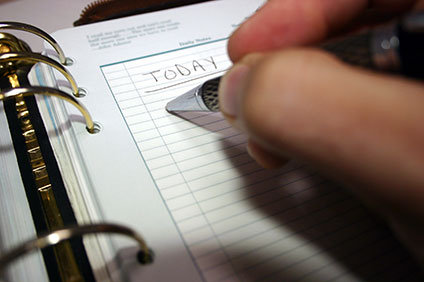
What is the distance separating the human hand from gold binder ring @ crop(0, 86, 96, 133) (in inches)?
8.1

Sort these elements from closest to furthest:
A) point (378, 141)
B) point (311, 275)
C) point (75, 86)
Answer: point (378, 141)
point (311, 275)
point (75, 86)

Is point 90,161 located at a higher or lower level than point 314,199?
higher

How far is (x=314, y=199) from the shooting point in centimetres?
41

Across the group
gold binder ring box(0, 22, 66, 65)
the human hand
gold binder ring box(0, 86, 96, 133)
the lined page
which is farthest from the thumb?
gold binder ring box(0, 22, 66, 65)

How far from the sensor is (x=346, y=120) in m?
0.26

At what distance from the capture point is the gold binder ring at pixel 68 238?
0.28 m

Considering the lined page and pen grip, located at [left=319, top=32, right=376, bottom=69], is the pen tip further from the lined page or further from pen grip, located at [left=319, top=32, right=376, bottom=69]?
pen grip, located at [left=319, top=32, right=376, bottom=69]

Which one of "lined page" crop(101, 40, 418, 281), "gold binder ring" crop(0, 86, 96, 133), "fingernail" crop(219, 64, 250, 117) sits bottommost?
"lined page" crop(101, 40, 418, 281)

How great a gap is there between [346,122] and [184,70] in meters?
0.32

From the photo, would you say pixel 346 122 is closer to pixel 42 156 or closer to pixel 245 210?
pixel 245 210

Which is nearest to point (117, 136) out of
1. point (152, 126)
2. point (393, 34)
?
point (152, 126)

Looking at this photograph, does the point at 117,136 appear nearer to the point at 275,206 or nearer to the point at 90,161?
the point at 90,161

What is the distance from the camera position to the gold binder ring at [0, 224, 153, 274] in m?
0.28

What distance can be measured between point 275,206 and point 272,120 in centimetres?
15
